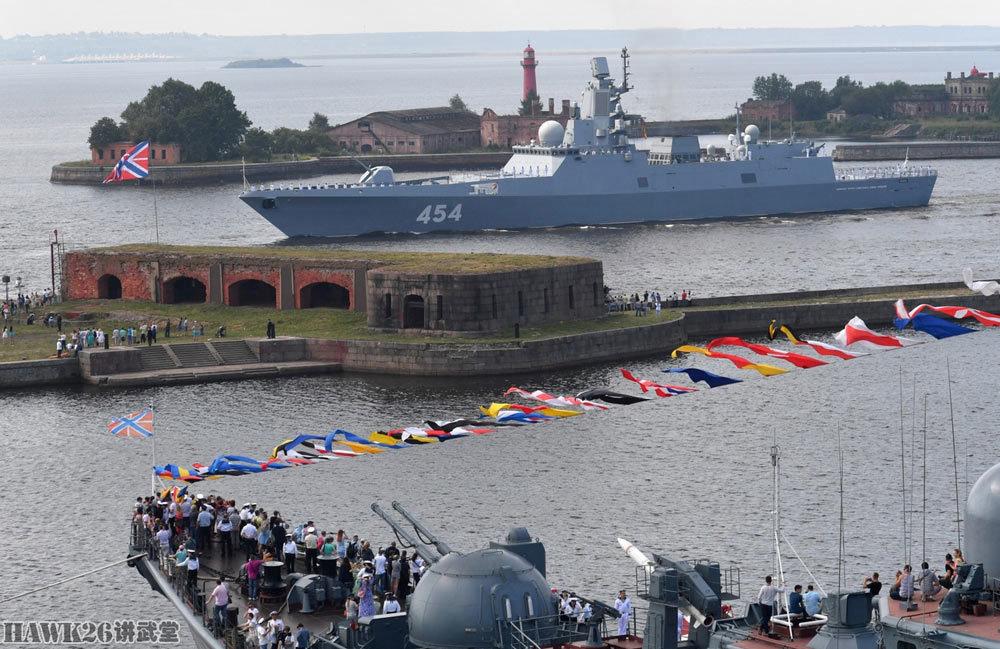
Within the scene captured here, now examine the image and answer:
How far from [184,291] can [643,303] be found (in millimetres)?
18903

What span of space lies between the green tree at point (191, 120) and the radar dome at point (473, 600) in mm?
124025

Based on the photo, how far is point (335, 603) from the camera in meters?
25.2

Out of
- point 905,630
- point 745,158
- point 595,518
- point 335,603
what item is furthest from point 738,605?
point 745,158

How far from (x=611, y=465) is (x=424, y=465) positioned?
15.0ft

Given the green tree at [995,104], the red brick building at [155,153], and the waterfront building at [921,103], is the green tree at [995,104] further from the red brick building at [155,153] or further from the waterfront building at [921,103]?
the red brick building at [155,153]

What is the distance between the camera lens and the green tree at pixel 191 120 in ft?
463

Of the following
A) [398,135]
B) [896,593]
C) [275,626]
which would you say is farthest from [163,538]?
[398,135]

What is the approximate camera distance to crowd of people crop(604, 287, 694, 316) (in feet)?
197

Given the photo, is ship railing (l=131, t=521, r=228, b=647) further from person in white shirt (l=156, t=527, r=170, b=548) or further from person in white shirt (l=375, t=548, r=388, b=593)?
person in white shirt (l=375, t=548, r=388, b=593)

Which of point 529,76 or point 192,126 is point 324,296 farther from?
point 529,76

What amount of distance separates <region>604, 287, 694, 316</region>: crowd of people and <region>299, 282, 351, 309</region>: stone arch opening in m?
10.00

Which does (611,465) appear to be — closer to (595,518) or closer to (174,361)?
(595,518)

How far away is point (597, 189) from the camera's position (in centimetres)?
10225

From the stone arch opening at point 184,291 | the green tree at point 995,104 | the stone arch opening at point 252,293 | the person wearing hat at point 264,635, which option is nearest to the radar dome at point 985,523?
the person wearing hat at point 264,635
